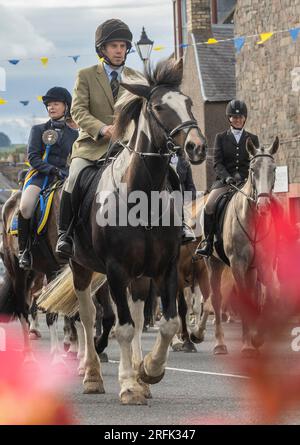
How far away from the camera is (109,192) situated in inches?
441

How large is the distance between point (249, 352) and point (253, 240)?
170cm

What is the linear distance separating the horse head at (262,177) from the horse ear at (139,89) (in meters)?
5.04

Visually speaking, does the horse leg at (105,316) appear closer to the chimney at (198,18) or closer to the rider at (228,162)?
the rider at (228,162)

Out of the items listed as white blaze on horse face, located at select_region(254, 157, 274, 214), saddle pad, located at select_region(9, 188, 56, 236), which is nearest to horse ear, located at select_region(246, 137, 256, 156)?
white blaze on horse face, located at select_region(254, 157, 274, 214)

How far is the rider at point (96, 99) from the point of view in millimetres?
12055

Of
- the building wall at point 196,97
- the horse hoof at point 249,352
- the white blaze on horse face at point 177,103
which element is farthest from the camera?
the building wall at point 196,97

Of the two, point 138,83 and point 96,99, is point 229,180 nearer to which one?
point 96,99

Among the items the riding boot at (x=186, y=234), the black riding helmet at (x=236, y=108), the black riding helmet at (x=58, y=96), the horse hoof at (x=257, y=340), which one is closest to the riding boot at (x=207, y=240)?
the black riding helmet at (x=236, y=108)

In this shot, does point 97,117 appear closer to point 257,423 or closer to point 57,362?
point 57,362

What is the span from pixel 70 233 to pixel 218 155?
5882mm

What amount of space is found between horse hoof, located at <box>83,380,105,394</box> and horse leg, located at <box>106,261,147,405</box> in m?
0.90

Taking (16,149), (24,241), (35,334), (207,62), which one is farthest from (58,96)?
(16,149)

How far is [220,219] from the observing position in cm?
1758

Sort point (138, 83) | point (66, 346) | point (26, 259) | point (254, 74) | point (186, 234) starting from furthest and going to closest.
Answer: point (254, 74)
point (66, 346)
point (26, 259)
point (186, 234)
point (138, 83)
